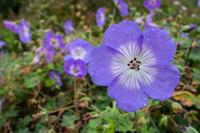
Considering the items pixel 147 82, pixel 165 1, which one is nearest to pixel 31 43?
pixel 147 82

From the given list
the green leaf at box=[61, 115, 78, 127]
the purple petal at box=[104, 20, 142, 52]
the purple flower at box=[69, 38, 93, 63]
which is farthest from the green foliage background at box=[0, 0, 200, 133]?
the purple petal at box=[104, 20, 142, 52]

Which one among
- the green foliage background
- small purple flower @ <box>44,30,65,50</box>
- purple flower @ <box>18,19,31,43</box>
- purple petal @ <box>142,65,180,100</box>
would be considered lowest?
the green foliage background

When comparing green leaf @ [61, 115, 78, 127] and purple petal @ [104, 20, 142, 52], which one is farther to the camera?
green leaf @ [61, 115, 78, 127]

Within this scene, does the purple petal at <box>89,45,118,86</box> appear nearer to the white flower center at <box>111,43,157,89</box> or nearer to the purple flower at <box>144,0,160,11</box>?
the white flower center at <box>111,43,157,89</box>

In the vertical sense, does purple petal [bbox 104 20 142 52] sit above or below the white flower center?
above

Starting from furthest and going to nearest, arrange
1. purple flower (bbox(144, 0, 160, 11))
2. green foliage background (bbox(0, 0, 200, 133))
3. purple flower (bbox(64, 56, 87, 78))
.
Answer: purple flower (bbox(144, 0, 160, 11)) → purple flower (bbox(64, 56, 87, 78)) → green foliage background (bbox(0, 0, 200, 133))

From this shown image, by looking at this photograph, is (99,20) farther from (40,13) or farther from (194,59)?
(40,13)

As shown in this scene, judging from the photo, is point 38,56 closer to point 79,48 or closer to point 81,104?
point 79,48

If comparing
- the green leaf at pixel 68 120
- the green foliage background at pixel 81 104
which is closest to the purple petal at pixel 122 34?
the green foliage background at pixel 81 104

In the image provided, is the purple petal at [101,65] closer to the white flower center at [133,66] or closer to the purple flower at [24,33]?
the white flower center at [133,66]
